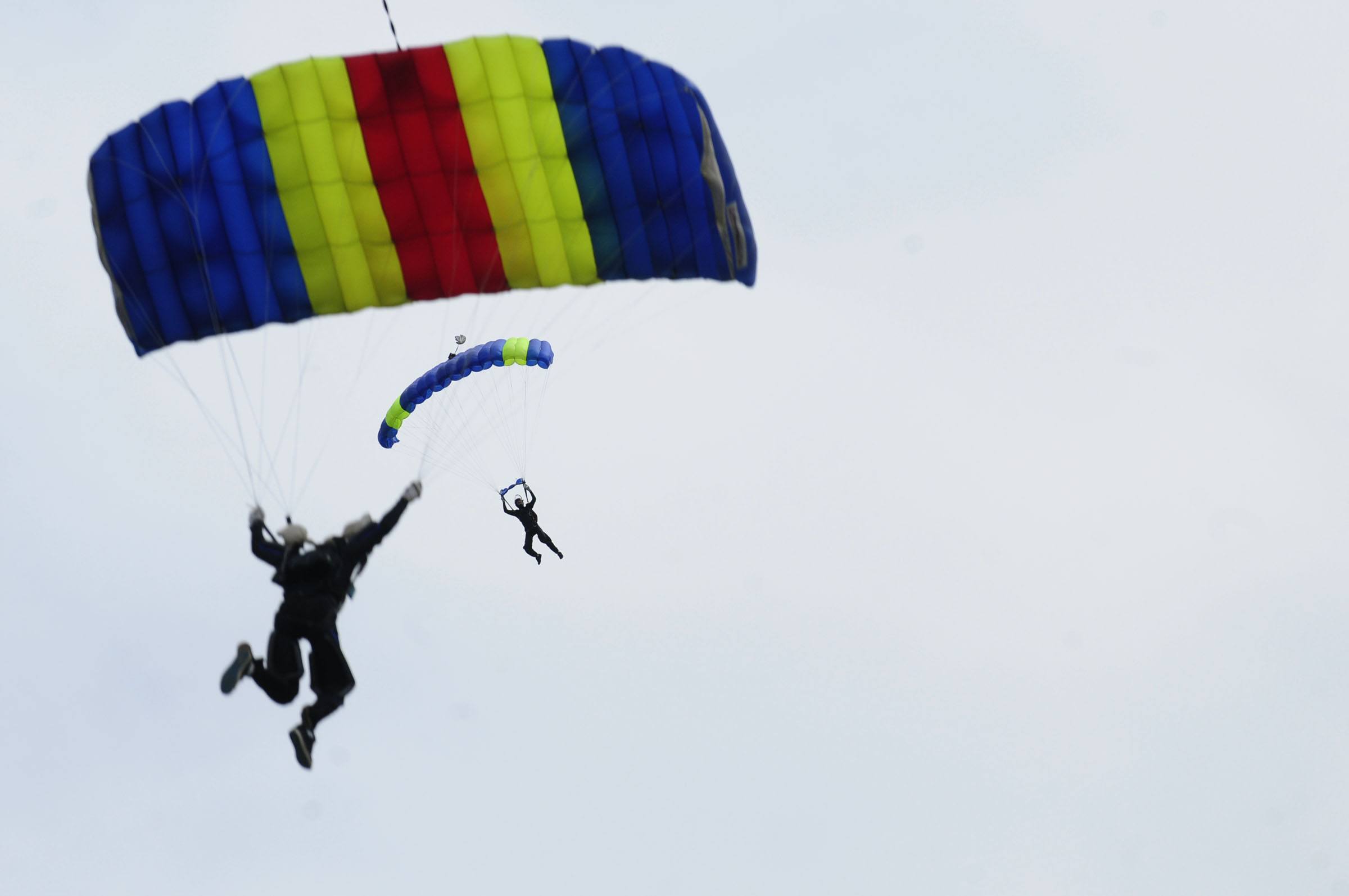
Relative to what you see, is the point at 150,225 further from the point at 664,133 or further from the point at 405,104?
the point at 664,133

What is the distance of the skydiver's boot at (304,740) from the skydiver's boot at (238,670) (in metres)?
0.61

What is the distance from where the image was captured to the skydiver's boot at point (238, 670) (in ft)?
60.6

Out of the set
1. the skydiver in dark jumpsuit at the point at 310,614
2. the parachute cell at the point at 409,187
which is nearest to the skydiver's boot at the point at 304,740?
the skydiver in dark jumpsuit at the point at 310,614

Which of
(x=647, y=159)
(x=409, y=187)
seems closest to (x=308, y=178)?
(x=409, y=187)

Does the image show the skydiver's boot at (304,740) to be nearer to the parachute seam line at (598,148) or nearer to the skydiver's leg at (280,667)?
Result: the skydiver's leg at (280,667)

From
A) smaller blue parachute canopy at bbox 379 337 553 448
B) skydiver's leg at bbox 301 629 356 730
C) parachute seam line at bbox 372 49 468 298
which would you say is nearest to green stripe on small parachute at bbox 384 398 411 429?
smaller blue parachute canopy at bbox 379 337 553 448

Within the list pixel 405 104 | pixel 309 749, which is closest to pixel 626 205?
pixel 405 104

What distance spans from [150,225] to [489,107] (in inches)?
127

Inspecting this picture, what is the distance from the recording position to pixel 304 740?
62.2ft

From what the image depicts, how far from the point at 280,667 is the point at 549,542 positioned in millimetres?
5610

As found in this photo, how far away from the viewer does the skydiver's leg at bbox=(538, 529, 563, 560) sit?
24.1 metres

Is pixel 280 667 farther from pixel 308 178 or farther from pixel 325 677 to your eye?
pixel 308 178

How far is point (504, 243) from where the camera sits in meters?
21.3

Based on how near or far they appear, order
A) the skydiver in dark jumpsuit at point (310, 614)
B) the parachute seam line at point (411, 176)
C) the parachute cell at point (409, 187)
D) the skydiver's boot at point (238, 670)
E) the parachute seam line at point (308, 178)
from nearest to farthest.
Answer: the skydiver's boot at point (238, 670) < the skydiver in dark jumpsuit at point (310, 614) < the parachute cell at point (409, 187) < the parachute seam line at point (308, 178) < the parachute seam line at point (411, 176)
